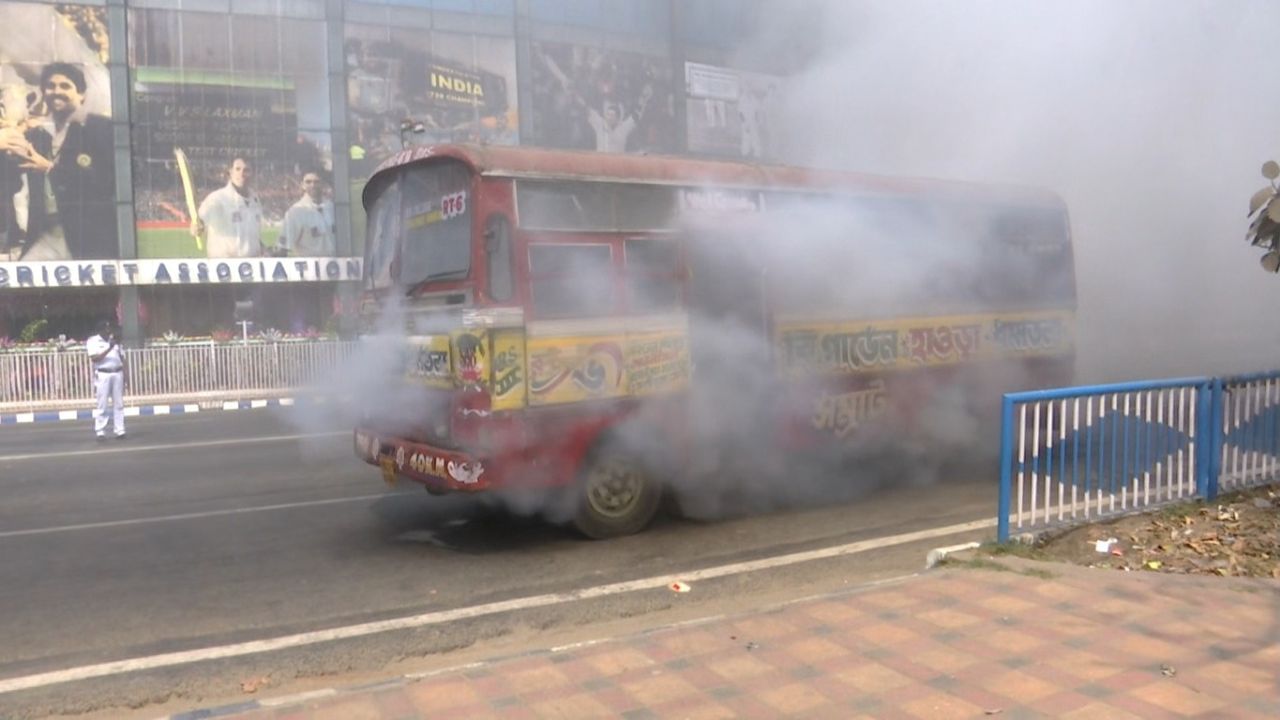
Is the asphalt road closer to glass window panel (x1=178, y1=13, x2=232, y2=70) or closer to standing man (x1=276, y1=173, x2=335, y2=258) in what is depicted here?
standing man (x1=276, y1=173, x2=335, y2=258)

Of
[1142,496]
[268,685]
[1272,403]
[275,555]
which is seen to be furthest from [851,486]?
[268,685]

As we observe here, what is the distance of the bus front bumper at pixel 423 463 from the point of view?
4.73m

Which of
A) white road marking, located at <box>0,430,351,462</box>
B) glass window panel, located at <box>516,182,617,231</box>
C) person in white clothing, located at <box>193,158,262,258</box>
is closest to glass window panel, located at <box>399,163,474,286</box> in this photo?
glass window panel, located at <box>516,182,617,231</box>

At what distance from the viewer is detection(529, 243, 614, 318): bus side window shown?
15.9 feet

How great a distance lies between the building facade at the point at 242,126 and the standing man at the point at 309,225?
0.10 feet

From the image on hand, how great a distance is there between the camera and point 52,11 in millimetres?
18609

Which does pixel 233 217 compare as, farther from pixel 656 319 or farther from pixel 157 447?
pixel 656 319

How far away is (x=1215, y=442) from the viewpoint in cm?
504

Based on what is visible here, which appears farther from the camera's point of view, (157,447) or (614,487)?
(157,447)

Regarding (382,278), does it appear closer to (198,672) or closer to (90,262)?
(198,672)

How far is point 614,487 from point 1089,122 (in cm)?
455

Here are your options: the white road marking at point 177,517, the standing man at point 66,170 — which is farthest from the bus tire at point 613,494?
the standing man at point 66,170

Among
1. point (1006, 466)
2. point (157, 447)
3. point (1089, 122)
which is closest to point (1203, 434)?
point (1006, 466)

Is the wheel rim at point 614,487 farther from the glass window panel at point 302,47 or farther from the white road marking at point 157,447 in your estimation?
the glass window panel at point 302,47
